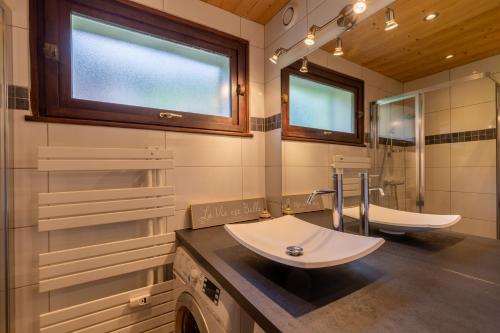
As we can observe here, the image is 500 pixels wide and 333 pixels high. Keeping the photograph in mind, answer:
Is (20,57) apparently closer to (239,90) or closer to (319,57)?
(239,90)

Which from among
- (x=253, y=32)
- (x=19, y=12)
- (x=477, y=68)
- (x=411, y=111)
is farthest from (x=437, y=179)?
(x=19, y=12)

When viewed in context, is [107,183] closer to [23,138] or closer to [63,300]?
[23,138]

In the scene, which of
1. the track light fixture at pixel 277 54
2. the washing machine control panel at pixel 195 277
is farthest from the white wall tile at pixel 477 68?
the washing machine control panel at pixel 195 277

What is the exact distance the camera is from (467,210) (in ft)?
2.68

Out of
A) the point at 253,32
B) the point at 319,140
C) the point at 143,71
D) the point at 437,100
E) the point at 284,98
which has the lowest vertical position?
the point at 319,140

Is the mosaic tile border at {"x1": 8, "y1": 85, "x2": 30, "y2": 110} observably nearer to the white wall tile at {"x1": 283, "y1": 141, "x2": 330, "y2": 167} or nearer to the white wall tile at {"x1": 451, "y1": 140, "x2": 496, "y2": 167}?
the white wall tile at {"x1": 283, "y1": 141, "x2": 330, "y2": 167}

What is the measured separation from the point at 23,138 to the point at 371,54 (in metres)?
1.63

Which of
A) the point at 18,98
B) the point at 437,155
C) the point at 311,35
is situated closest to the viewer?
the point at 437,155

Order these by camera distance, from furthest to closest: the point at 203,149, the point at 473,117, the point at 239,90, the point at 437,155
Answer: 1. the point at 239,90
2. the point at 203,149
3. the point at 437,155
4. the point at 473,117

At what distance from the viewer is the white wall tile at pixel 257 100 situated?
5.31 feet

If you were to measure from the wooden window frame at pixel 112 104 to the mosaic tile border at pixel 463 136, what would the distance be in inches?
39.8

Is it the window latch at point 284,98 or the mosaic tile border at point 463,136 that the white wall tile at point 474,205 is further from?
the window latch at point 284,98

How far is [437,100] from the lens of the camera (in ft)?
2.88

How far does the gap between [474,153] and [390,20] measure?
Result: 62 centimetres
